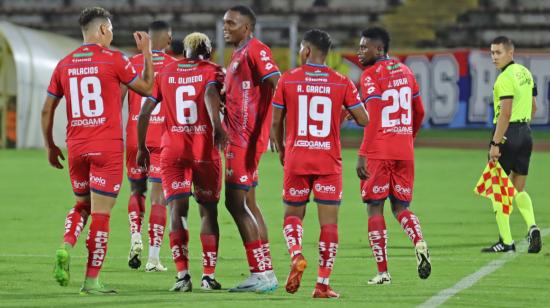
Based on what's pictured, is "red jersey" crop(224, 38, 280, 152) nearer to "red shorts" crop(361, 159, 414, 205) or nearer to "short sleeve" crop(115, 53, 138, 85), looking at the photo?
"short sleeve" crop(115, 53, 138, 85)

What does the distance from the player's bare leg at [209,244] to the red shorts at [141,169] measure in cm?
171

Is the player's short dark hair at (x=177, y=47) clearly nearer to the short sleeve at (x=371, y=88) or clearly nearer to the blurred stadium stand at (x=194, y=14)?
the short sleeve at (x=371, y=88)

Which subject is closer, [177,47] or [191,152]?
[191,152]

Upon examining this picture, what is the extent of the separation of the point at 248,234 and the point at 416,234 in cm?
151

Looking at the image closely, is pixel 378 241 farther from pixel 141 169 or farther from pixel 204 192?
pixel 141 169

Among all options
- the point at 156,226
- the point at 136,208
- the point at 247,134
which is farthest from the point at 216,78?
the point at 136,208

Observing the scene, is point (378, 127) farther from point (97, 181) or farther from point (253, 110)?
point (97, 181)

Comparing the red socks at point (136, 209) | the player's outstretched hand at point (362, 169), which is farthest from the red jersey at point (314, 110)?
the red socks at point (136, 209)

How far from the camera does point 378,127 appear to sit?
10.3 meters

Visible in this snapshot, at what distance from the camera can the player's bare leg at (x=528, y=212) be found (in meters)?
12.2

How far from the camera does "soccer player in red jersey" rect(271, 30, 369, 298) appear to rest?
9234mm

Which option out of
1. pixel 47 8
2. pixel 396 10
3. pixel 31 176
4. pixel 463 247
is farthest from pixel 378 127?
pixel 47 8

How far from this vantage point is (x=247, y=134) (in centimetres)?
939

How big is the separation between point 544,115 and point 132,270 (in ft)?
94.4
